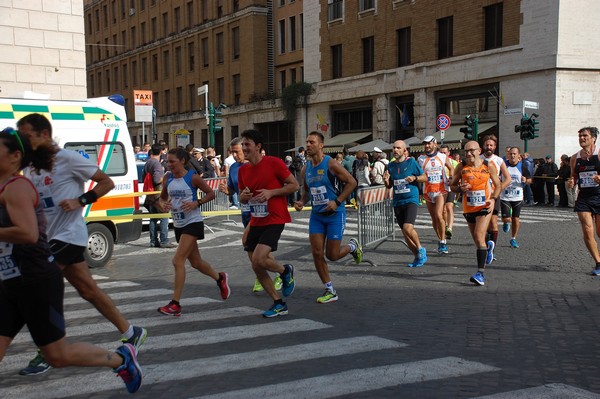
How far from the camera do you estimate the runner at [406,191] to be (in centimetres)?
1022

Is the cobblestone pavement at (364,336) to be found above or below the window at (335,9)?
below

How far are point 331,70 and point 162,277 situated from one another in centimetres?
2967

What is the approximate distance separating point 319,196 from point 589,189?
13.4ft

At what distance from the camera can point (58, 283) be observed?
4035mm

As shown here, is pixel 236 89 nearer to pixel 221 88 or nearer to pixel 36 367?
pixel 221 88

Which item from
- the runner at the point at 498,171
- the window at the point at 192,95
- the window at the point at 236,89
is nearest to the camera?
the runner at the point at 498,171

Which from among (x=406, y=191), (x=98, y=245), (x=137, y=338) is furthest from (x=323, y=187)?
(x=98, y=245)

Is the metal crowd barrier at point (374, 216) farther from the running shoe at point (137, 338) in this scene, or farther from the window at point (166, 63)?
the window at point (166, 63)

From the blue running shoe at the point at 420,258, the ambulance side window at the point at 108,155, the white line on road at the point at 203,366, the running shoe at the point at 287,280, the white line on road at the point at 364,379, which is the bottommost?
the blue running shoe at the point at 420,258

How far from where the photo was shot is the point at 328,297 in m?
7.86

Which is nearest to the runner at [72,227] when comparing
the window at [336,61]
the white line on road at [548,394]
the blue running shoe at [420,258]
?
the white line on road at [548,394]

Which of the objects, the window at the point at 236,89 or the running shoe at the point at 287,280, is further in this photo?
the window at the point at 236,89

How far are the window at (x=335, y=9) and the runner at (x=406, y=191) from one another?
28.5 m

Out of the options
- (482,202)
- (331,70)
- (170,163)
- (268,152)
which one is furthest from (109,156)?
(268,152)
